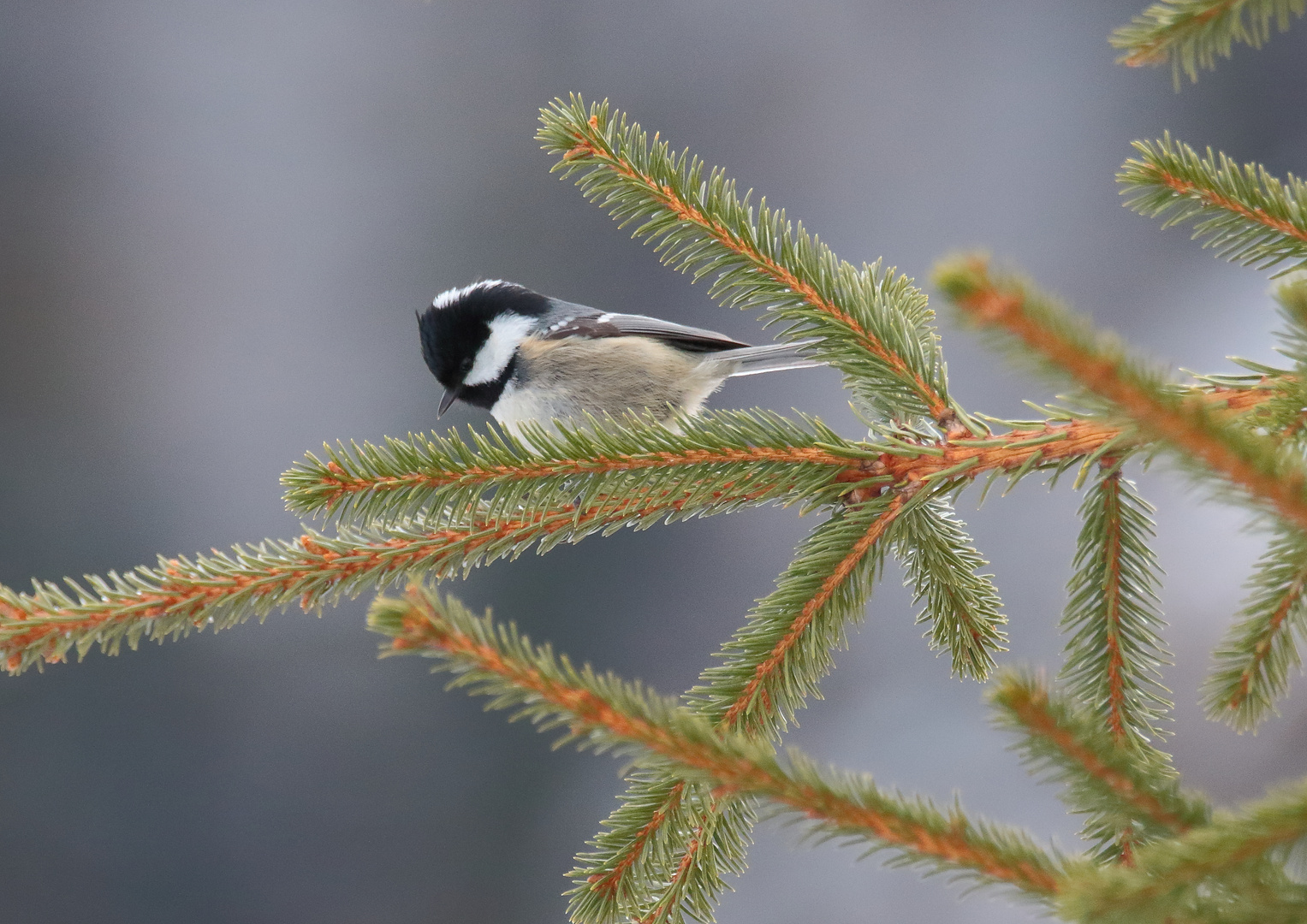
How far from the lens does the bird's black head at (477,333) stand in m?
1.82

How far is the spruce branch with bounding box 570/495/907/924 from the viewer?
2.39 feet

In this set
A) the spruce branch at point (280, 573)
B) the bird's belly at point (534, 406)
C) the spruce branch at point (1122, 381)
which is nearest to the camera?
the spruce branch at point (1122, 381)

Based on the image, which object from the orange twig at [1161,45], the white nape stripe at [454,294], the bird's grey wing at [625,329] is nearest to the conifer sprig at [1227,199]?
the orange twig at [1161,45]

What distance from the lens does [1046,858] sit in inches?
17.7

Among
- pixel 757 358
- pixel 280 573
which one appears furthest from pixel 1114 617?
pixel 757 358

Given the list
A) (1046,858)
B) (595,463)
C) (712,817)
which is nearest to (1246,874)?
(1046,858)

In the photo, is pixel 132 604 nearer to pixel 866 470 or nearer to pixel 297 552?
pixel 297 552

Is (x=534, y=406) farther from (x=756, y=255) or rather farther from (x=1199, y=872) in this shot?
(x=1199, y=872)

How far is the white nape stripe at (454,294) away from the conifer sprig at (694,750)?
4.68 ft

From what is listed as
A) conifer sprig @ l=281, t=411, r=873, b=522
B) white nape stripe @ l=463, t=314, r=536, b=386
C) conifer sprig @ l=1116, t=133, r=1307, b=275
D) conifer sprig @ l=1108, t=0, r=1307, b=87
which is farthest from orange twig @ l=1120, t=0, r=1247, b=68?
white nape stripe @ l=463, t=314, r=536, b=386

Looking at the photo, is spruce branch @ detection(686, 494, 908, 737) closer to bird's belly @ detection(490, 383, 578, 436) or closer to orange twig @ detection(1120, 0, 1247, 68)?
orange twig @ detection(1120, 0, 1247, 68)

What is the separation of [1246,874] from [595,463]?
1.66ft

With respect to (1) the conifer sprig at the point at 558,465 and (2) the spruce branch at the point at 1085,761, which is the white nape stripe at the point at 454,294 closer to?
→ (1) the conifer sprig at the point at 558,465

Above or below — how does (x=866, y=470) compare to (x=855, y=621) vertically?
above
